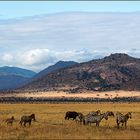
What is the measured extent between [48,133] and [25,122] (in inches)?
274

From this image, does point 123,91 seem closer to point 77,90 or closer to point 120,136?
point 77,90

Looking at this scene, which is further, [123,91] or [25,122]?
[123,91]

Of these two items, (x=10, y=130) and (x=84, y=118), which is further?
(x=84, y=118)

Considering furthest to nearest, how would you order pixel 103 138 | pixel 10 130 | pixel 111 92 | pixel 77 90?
pixel 77 90
pixel 111 92
pixel 10 130
pixel 103 138

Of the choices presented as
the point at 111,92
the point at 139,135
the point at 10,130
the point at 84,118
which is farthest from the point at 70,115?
the point at 111,92

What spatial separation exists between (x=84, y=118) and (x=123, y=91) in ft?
491

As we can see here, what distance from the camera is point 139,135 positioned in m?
30.6

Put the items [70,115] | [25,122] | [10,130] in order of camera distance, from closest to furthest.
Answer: [10,130], [25,122], [70,115]

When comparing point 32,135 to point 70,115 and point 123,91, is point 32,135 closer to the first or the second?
point 70,115

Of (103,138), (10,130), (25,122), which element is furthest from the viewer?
(25,122)

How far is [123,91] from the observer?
187 meters

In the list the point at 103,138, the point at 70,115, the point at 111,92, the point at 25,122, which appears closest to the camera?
the point at 103,138

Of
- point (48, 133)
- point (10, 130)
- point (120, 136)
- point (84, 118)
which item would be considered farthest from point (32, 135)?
point (84, 118)

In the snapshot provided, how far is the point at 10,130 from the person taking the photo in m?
33.9
